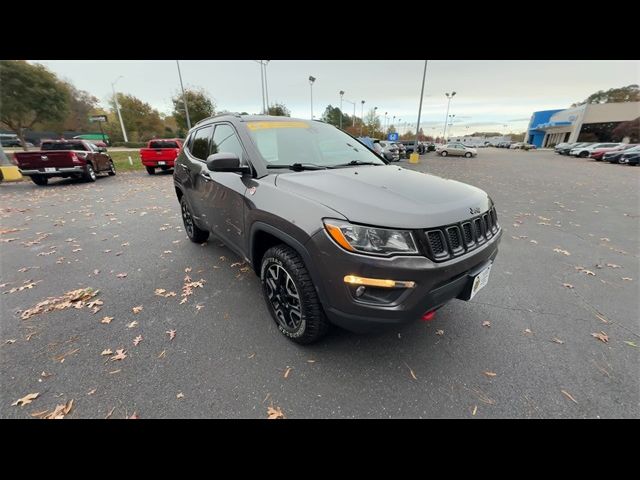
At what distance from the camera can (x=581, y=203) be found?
25.4ft

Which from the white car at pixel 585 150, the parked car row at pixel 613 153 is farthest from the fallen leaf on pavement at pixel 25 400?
the white car at pixel 585 150

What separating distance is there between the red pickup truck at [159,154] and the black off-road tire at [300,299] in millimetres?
13365

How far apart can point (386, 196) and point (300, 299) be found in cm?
100

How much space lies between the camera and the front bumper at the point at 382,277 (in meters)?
1.66

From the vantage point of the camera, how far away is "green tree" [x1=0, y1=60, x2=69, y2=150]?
21.9 m

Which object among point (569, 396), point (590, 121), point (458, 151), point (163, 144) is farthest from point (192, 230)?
point (590, 121)

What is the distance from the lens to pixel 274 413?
5.98 feet

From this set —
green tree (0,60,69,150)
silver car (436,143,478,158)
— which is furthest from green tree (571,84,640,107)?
green tree (0,60,69,150)

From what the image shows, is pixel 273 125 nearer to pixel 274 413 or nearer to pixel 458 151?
pixel 274 413

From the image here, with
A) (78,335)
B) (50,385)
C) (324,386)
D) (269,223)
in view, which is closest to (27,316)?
(78,335)

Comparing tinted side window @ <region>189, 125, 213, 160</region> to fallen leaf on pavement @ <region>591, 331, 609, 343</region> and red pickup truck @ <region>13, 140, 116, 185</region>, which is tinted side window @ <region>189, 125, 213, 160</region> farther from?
red pickup truck @ <region>13, 140, 116, 185</region>
